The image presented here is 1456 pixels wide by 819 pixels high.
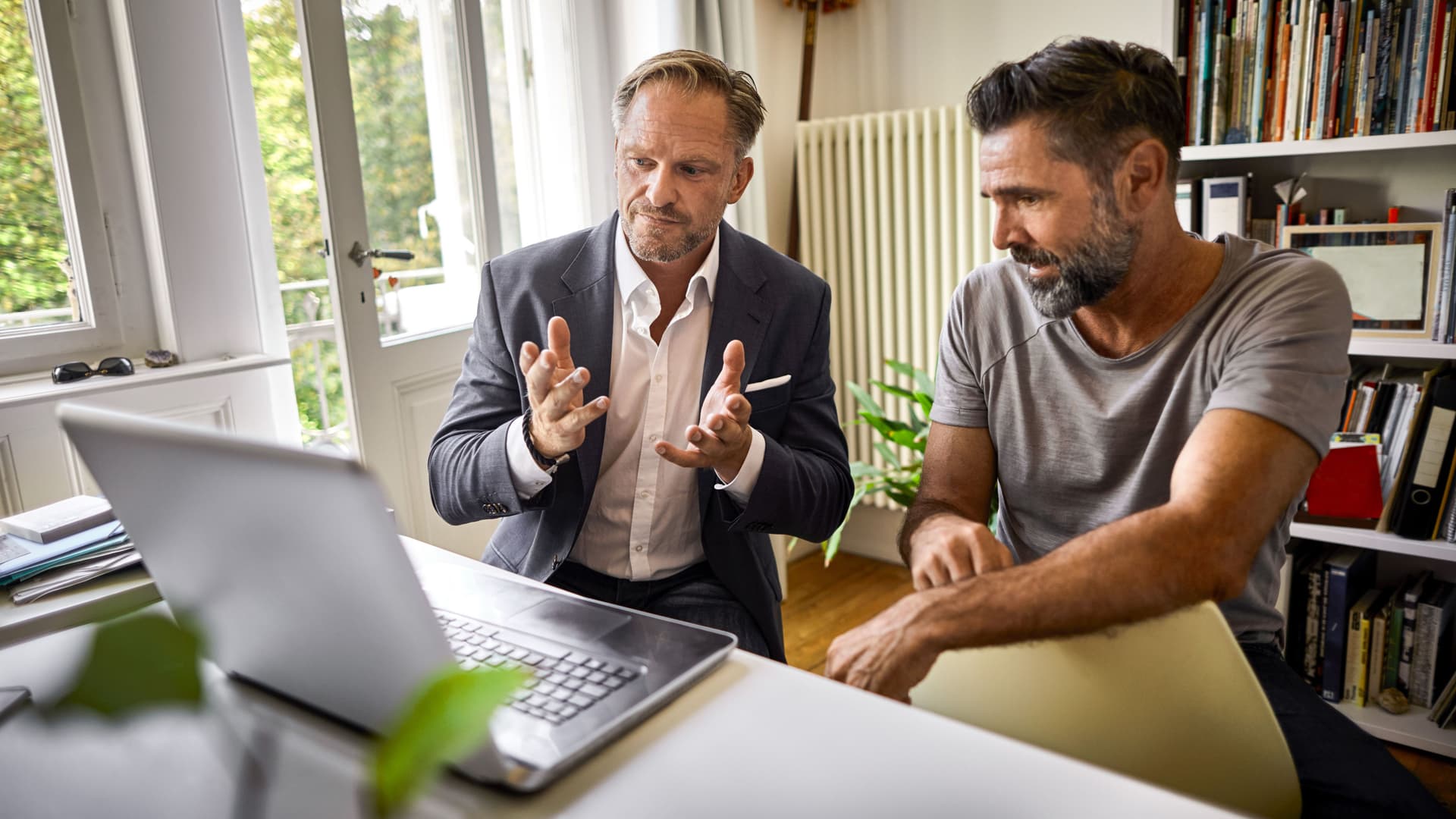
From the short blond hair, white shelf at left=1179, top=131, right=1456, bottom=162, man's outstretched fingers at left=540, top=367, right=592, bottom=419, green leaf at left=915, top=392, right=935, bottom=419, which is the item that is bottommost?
green leaf at left=915, top=392, right=935, bottom=419

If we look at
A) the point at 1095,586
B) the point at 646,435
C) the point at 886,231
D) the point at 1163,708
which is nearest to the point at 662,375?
the point at 646,435

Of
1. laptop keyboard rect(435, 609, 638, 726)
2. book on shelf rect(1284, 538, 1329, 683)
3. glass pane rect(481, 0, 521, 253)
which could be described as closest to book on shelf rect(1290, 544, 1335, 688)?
book on shelf rect(1284, 538, 1329, 683)

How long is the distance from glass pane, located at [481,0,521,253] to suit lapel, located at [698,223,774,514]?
1.31 meters

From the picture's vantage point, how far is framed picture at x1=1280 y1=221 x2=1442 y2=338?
1.85 metres

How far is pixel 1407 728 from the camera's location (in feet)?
6.45

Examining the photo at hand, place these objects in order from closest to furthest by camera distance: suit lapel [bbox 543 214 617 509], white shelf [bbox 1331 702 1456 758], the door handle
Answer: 1. suit lapel [bbox 543 214 617 509]
2. white shelf [bbox 1331 702 1456 758]
3. the door handle

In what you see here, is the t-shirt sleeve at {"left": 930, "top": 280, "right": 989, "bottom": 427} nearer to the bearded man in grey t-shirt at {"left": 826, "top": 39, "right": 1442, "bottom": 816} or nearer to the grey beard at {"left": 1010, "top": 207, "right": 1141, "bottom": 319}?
the bearded man in grey t-shirt at {"left": 826, "top": 39, "right": 1442, "bottom": 816}

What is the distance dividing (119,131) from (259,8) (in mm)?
649

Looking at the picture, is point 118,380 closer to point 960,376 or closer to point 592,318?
point 592,318

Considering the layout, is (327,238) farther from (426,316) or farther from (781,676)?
(781,676)

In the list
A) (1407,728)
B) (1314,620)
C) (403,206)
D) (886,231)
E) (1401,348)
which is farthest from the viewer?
(886,231)

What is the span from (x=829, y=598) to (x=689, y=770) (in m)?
2.32

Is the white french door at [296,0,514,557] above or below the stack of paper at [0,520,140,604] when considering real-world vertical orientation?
above

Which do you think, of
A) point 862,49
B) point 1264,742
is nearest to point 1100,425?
point 1264,742
